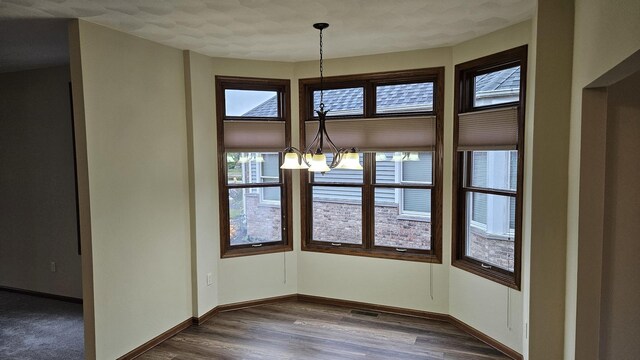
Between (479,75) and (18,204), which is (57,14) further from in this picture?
(479,75)

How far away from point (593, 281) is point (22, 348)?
462 centimetres

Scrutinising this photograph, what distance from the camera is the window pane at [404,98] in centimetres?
417

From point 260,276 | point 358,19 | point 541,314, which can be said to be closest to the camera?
point 541,314

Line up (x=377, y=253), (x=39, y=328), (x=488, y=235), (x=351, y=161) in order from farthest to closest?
1. (x=377, y=253)
2. (x=39, y=328)
3. (x=488, y=235)
4. (x=351, y=161)

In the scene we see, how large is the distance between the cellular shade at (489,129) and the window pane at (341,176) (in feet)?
3.81

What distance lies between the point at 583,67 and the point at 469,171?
1759mm

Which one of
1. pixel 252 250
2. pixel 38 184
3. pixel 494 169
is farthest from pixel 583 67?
pixel 38 184

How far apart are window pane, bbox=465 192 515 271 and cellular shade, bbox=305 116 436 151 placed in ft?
2.47

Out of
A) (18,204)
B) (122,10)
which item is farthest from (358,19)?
(18,204)

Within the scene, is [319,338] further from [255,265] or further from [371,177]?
[371,177]

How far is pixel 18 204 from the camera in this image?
4.98 metres

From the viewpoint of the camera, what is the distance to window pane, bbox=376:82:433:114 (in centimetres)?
417

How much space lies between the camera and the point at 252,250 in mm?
4586

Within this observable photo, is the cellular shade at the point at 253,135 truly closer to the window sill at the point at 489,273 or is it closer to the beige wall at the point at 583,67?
the window sill at the point at 489,273
